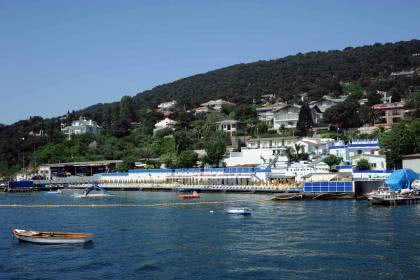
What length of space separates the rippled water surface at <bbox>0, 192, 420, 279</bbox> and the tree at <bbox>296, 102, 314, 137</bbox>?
167 ft

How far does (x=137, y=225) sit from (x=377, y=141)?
48.3m

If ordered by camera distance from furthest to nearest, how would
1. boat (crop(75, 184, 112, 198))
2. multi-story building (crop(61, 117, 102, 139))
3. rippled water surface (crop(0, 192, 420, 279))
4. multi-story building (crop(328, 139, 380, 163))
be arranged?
multi-story building (crop(61, 117, 102, 139)) < boat (crop(75, 184, 112, 198)) < multi-story building (crop(328, 139, 380, 163)) < rippled water surface (crop(0, 192, 420, 279))

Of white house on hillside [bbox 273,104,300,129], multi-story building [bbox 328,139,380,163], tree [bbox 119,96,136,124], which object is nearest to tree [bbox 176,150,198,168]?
white house on hillside [bbox 273,104,300,129]

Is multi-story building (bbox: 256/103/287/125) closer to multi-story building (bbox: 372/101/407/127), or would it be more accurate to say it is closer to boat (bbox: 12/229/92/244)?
multi-story building (bbox: 372/101/407/127)

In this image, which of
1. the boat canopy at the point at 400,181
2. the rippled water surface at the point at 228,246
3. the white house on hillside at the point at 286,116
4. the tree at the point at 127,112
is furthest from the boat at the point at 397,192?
the tree at the point at 127,112

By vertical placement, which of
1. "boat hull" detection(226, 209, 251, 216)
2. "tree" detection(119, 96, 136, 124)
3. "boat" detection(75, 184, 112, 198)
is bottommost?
"boat hull" detection(226, 209, 251, 216)

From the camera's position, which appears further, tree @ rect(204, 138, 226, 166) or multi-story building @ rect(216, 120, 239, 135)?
multi-story building @ rect(216, 120, 239, 135)

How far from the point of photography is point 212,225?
43469 millimetres

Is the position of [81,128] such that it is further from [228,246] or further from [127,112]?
[228,246]

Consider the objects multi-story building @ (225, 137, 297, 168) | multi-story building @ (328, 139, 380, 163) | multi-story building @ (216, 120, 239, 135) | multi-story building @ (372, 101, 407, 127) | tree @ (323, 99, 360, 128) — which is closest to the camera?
multi-story building @ (328, 139, 380, 163)

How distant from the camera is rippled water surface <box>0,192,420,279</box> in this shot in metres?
28.0

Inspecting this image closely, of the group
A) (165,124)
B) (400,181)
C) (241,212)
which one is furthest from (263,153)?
(165,124)

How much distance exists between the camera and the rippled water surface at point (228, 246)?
91.8ft

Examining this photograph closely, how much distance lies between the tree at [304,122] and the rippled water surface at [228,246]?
167 ft
